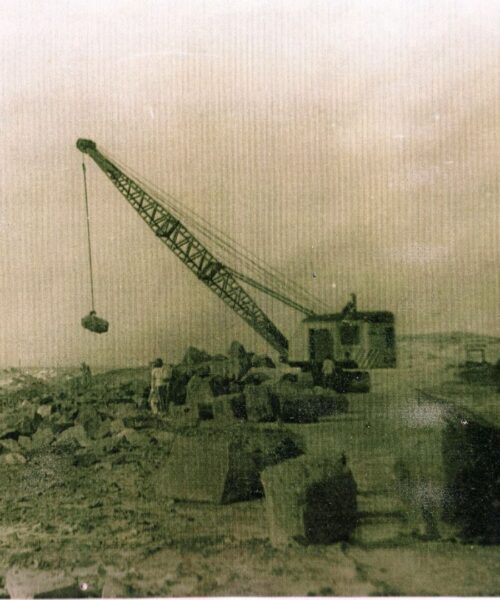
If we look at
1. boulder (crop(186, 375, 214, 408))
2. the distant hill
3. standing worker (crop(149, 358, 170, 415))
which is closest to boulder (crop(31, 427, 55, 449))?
standing worker (crop(149, 358, 170, 415))

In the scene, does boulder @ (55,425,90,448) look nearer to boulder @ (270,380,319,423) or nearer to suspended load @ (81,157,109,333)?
suspended load @ (81,157,109,333)

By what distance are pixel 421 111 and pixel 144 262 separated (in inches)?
133

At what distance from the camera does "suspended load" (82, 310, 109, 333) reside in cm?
659

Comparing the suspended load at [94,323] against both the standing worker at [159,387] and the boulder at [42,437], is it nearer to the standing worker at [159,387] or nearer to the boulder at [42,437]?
the standing worker at [159,387]

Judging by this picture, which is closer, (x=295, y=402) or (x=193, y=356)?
A: (x=193, y=356)

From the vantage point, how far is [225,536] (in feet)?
17.4

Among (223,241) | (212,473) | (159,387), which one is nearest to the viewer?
(212,473)

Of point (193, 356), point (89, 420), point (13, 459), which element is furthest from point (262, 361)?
point (13, 459)

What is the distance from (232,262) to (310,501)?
9.42 feet

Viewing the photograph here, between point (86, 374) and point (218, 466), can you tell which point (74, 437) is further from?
point (218, 466)

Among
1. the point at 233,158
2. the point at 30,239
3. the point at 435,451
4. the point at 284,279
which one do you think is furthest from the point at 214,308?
the point at 435,451

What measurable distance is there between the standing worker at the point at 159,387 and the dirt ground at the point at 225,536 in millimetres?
969

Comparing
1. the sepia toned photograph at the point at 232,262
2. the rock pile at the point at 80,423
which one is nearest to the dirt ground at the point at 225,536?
the sepia toned photograph at the point at 232,262

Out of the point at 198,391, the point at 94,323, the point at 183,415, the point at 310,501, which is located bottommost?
the point at 310,501
